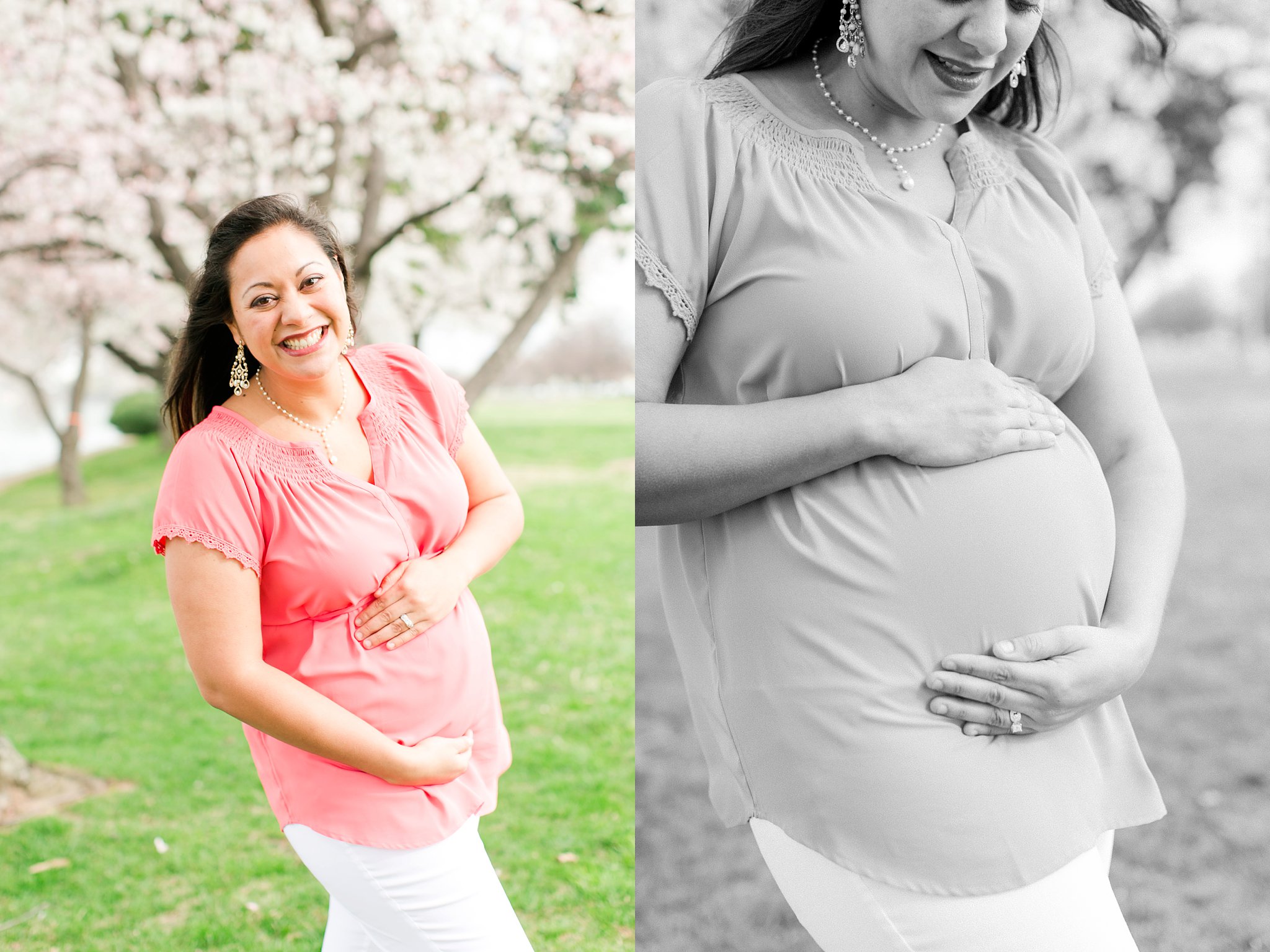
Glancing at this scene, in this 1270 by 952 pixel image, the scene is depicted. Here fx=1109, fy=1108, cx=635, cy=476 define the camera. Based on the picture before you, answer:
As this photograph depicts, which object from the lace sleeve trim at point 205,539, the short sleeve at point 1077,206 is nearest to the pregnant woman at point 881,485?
the short sleeve at point 1077,206

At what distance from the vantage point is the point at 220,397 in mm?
1379

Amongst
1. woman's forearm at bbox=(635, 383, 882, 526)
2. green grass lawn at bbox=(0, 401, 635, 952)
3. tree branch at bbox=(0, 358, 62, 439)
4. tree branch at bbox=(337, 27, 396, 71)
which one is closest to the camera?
woman's forearm at bbox=(635, 383, 882, 526)

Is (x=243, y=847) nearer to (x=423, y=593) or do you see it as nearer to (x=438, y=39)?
(x=423, y=593)

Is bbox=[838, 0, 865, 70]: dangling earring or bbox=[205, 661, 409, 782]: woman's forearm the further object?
bbox=[205, 661, 409, 782]: woman's forearm

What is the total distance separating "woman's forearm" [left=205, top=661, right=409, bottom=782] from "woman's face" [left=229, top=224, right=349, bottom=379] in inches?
13.5

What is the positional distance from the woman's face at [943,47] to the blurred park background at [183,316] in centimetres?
258

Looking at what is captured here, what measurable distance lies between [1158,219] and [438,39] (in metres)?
3.25

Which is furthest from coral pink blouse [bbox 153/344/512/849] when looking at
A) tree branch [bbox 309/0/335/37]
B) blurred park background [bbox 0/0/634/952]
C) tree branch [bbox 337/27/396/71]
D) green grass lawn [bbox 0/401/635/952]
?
tree branch [bbox 337/27/396/71]

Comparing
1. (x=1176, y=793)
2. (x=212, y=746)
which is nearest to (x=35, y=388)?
(x=212, y=746)

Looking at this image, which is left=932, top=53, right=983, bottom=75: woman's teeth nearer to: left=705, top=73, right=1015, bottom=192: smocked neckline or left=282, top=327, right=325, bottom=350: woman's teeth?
left=705, top=73, right=1015, bottom=192: smocked neckline

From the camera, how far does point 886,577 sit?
1066mm

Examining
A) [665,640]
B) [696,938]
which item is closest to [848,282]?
[696,938]

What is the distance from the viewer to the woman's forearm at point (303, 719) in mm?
1199

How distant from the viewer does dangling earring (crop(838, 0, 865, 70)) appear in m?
1.09
